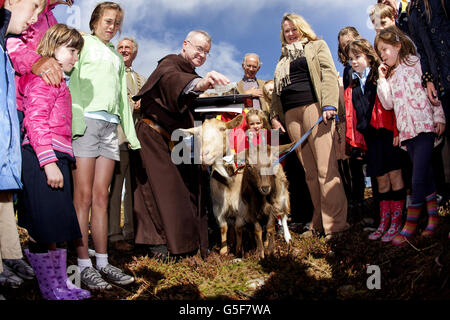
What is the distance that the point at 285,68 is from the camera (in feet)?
19.0

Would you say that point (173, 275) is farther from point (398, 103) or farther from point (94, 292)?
point (398, 103)

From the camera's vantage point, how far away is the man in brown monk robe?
500 centimetres

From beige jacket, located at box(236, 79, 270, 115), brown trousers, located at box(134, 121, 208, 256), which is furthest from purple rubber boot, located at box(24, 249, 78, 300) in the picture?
beige jacket, located at box(236, 79, 270, 115)

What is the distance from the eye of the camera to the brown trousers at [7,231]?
2891 mm

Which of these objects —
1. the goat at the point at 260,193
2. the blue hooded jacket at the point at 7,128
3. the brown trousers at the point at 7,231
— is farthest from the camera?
the goat at the point at 260,193

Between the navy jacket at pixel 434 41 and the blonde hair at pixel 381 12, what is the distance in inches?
55.5

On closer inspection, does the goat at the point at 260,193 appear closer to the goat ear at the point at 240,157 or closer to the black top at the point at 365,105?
the goat ear at the point at 240,157

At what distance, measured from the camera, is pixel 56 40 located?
362cm

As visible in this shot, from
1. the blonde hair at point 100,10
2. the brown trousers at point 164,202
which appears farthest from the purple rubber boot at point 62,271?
the blonde hair at point 100,10

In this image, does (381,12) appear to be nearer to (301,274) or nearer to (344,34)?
(344,34)

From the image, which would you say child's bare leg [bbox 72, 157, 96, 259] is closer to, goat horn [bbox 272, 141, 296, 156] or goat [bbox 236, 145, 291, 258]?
goat [bbox 236, 145, 291, 258]
